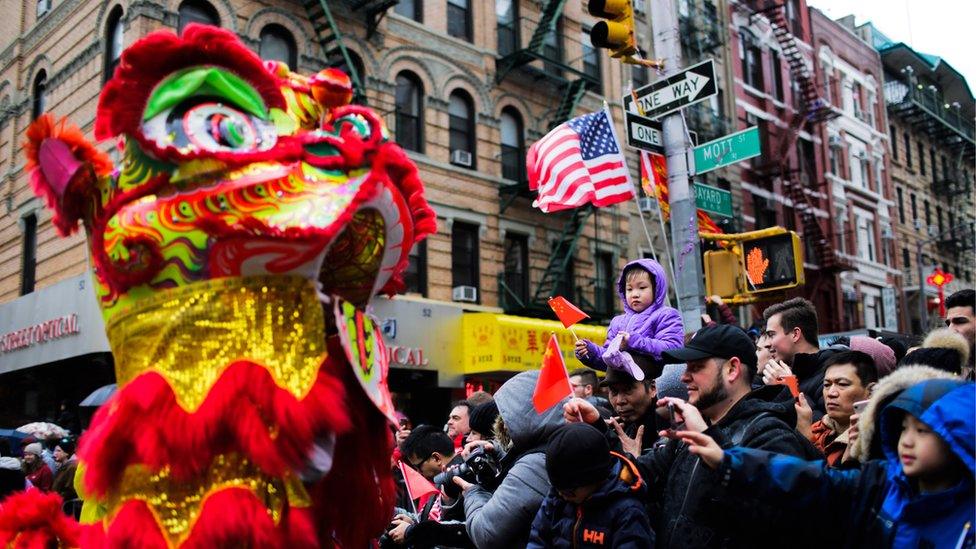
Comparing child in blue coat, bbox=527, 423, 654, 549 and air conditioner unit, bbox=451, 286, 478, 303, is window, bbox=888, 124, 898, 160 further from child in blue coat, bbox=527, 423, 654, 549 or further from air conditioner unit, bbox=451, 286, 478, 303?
child in blue coat, bbox=527, 423, 654, 549

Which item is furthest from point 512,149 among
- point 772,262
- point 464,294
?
point 772,262

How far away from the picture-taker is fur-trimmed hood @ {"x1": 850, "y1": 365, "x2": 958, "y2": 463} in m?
2.78

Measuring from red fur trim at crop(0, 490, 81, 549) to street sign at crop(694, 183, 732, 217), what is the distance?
20.6 feet

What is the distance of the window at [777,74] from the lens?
30.7 metres

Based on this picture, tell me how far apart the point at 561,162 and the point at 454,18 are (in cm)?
1183

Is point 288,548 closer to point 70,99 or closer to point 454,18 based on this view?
point 70,99

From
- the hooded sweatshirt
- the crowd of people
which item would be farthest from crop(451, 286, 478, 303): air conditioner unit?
the hooded sweatshirt

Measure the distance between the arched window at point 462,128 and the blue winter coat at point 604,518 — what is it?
1492 cm

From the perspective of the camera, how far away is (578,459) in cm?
327

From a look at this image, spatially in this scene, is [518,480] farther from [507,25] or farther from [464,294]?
[507,25]

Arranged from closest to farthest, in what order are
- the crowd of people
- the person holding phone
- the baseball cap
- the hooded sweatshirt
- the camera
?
the crowd of people < the baseball cap < the hooded sweatshirt < the person holding phone < the camera

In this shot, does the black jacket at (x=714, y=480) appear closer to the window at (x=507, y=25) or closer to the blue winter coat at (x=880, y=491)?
the blue winter coat at (x=880, y=491)

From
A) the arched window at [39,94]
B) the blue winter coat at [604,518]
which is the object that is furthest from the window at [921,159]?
the blue winter coat at [604,518]

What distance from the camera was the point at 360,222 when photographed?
3189mm
